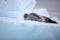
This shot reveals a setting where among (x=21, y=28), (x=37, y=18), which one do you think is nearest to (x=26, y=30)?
(x=21, y=28)

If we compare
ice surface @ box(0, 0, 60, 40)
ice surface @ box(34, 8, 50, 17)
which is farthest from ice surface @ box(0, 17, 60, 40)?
ice surface @ box(34, 8, 50, 17)

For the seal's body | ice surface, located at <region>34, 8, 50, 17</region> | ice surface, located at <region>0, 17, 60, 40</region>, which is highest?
ice surface, located at <region>34, 8, 50, 17</region>

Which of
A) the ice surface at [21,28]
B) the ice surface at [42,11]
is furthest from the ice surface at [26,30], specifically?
the ice surface at [42,11]

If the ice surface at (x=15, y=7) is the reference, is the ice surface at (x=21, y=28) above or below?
below

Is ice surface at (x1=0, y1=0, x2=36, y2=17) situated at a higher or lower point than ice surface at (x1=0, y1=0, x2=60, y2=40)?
higher

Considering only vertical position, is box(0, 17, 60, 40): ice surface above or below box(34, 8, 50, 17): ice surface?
below

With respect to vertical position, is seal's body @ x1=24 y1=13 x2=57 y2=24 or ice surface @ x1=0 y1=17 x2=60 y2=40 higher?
seal's body @ x1=24 y1=13 x2=57 y2=24

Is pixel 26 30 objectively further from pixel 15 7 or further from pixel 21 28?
pixel 15 7

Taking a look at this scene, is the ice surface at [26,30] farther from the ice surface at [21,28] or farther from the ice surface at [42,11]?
the ice surface at [42,11]

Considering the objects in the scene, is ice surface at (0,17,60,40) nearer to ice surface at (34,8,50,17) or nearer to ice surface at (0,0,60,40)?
ice surface at (0,0,60,40)

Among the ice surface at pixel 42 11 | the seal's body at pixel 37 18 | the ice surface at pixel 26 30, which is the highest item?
the ice surface at pixel 42 11

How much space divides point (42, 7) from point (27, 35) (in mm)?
369

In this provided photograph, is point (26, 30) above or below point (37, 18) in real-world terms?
below

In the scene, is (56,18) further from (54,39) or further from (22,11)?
(22,11)
